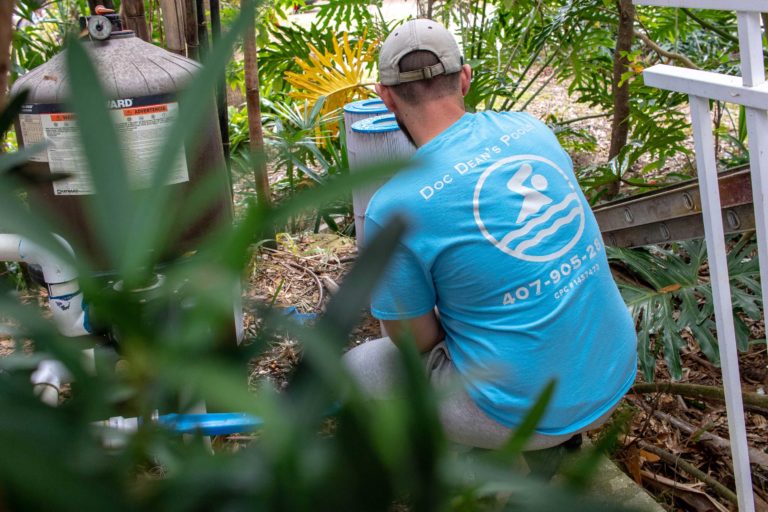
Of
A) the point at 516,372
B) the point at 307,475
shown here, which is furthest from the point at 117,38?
the point at 307,475

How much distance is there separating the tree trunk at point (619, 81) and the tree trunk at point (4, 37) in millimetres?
2926

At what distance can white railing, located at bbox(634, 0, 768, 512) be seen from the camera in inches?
49.0

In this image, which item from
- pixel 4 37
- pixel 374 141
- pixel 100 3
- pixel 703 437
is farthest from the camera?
pixel 100 3

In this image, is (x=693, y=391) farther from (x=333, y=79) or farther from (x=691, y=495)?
(x=333, y=79)

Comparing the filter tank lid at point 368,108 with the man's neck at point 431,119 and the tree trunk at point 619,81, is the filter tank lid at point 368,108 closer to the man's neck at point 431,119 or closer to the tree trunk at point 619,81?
the man's neck at point 431,119

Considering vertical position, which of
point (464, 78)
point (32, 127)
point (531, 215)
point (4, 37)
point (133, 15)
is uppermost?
point (4, 37)

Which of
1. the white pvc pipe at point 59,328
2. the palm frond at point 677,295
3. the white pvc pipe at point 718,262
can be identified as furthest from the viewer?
the palm frond at point 677,295

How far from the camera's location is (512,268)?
1.58 meters

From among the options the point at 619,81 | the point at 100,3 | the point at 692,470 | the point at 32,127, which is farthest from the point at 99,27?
the point at 619,81

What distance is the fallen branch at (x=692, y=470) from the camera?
1864mm

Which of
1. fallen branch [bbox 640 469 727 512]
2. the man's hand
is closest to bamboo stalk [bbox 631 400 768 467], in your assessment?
fallen branch [bbox 640 469 727 512]

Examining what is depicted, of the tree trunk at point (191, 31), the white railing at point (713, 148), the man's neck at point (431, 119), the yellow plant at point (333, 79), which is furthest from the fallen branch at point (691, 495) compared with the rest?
the yellow plant at point (333, 79)

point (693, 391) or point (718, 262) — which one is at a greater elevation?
point (718, 262)

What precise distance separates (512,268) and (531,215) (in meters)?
0.11
